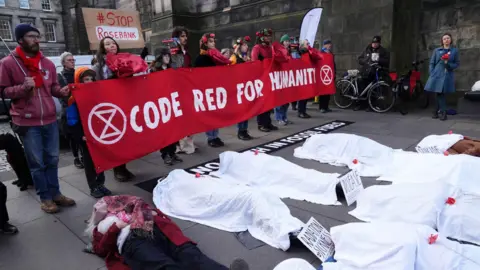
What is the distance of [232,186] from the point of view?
3.62 meters

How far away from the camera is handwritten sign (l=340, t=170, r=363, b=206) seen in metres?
3.73

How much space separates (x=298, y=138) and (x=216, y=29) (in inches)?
372

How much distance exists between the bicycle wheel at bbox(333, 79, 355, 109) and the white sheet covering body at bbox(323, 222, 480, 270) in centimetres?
784

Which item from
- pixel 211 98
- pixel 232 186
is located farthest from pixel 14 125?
pixel 211 98

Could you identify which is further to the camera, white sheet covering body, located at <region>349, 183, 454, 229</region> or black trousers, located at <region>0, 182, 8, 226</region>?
black trousers, located at <region>0, 182, 8, 226</region>

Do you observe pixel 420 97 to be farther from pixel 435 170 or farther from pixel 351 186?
pixel 351 186

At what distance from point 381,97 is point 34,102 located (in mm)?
8073

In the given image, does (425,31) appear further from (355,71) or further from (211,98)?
(211,98)

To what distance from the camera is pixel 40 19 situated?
136 ft

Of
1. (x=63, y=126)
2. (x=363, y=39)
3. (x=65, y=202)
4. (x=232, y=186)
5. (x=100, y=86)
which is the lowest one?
(x=65, y=202)

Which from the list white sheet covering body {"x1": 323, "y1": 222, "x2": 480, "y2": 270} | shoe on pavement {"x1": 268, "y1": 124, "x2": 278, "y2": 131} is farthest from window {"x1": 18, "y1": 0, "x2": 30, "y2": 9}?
white sheet covering body {"x1": 323, "y1": 222, "x2": 480, "y2": 270}

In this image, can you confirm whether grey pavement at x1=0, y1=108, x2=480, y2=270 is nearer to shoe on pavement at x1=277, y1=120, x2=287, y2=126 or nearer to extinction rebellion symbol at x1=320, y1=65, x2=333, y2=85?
shoe on pavement at x1=277, y1=120, x2=287, y2=126

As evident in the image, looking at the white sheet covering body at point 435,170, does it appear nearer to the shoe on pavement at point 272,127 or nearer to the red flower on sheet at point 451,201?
the red flower on sheet at point 451,201

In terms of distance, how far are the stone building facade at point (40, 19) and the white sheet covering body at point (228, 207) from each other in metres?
41.7
